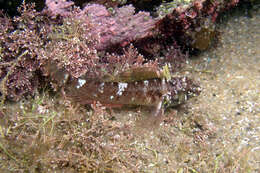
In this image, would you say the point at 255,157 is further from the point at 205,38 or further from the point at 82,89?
the point at 82,89

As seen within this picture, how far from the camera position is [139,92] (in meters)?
4.22

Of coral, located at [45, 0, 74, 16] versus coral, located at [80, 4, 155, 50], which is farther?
coral, located at [80, 4, 155, 50]

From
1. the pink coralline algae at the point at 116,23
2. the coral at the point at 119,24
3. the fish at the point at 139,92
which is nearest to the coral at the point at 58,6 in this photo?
the pink coralline algae at the point at 116,23

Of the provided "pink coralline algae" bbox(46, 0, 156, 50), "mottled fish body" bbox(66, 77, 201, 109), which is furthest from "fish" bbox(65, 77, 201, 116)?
"pink coralline algae" bbox(46, 0, 156, 50)

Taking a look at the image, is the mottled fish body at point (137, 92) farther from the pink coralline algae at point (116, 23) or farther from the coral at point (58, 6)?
the coral at point (58, 6)

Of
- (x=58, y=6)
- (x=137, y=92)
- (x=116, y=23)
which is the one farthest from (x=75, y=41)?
(x=137, y=92)

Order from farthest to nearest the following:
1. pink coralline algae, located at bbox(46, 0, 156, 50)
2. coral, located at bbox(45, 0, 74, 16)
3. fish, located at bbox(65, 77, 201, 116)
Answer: fish, located at bbox(65, 77, 201, 116)
pink coralline algae, located at bbox(46, 0, 156, 50)
coral, located at bbox(45, 0, 74, 16)

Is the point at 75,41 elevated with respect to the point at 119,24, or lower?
lower

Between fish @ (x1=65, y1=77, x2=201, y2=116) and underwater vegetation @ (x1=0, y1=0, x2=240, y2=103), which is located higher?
underwater vegetation @ (x1=0, y1=0, x2=240, y2=103)

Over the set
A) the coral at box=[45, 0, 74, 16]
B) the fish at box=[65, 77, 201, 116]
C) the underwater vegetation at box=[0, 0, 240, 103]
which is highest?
the coral at box=[45, 0, 74, 16]

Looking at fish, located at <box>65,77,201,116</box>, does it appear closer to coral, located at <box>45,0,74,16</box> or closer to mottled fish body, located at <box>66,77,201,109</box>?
mottled fish body, located at <box>66,77,201,109</box>

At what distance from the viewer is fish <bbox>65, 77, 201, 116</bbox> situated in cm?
411

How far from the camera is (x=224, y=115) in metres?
4.12

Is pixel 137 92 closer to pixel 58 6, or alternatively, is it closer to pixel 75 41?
pixel 75 41
